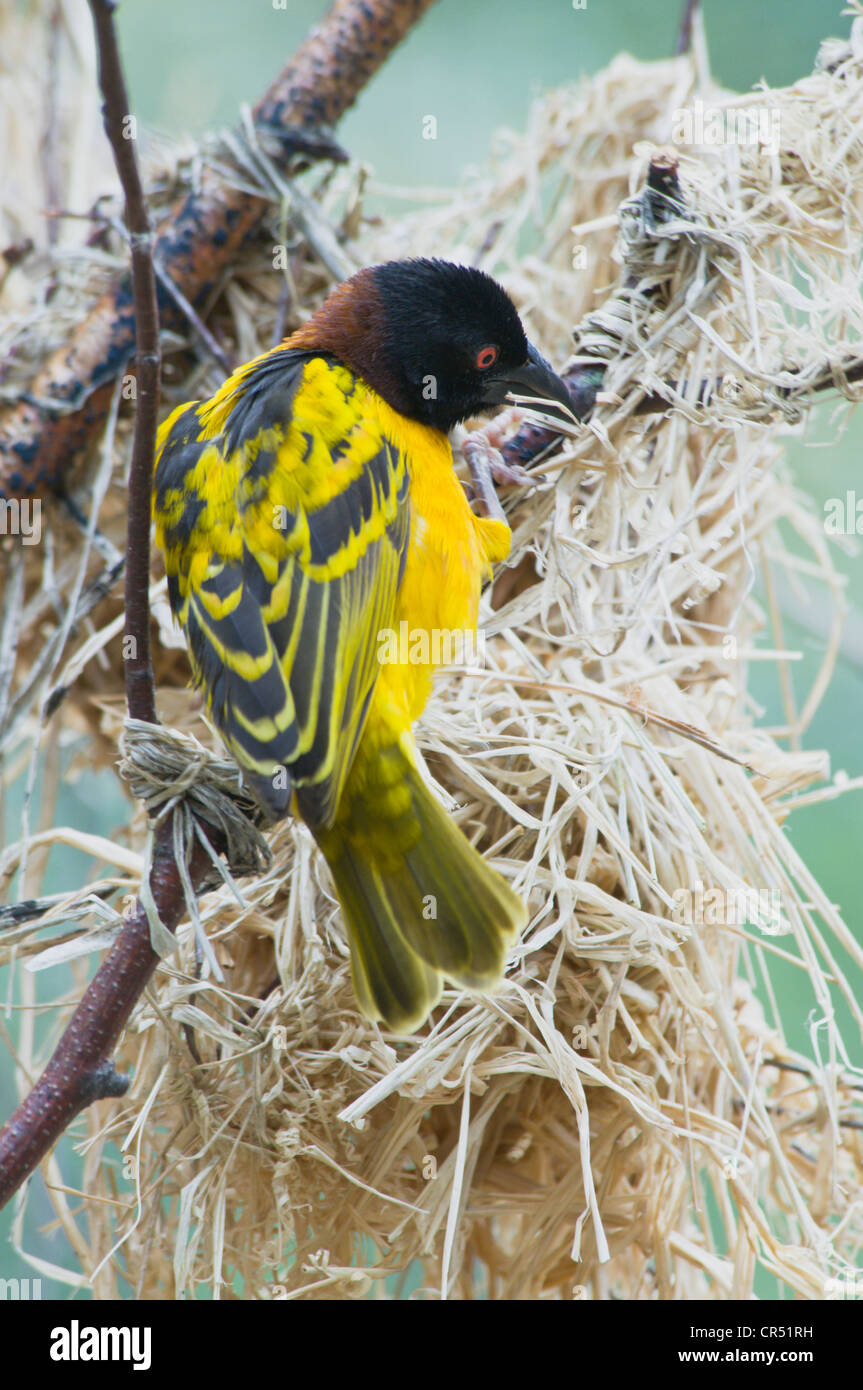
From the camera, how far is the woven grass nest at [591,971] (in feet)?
4.75

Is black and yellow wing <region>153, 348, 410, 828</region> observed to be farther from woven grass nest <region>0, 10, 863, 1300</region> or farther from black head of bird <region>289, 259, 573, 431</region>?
woven grass nest <region>0, 10, 863, 1300</region>

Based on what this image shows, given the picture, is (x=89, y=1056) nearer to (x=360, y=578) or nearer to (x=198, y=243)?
(x=360, y=578)

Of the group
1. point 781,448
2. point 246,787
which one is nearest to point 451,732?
point 246,787

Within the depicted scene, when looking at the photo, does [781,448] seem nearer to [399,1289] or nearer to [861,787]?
[861,787]

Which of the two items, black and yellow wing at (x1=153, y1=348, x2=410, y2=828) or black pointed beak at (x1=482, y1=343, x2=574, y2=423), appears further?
black pointed beak at (x1=482, y1=343, x2=574, y2=423)

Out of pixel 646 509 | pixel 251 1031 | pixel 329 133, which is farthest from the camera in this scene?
pixel 329 133

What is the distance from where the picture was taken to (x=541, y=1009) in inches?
57.5

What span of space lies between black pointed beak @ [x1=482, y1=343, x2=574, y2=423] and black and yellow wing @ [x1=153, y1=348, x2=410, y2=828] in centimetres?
20

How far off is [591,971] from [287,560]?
644 millimetres

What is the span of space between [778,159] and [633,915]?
102 cm

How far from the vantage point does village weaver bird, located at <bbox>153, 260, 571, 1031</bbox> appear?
1.33 meters

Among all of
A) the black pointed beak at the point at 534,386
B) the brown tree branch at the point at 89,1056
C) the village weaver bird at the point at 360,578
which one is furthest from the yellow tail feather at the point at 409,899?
the black pointed beak at the point at 534,386

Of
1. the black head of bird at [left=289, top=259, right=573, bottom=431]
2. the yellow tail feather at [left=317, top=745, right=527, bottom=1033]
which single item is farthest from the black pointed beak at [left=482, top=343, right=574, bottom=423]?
the yellow tail feather at [left=317, top=745, right=527, bottom=1033]
